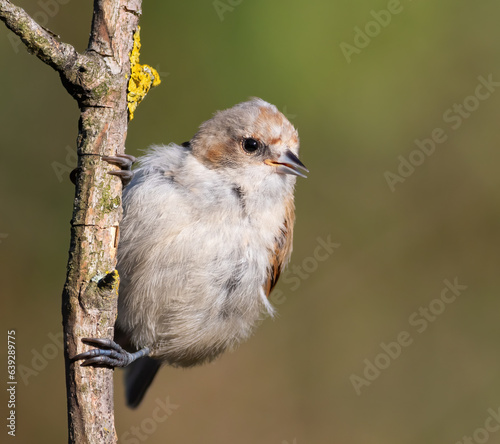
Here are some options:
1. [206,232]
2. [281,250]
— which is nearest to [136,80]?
[206,232]

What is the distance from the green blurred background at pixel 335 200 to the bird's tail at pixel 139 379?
454mm

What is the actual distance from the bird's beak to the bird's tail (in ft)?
6.66

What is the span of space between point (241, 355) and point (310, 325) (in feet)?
2.32

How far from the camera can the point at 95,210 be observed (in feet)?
8.50

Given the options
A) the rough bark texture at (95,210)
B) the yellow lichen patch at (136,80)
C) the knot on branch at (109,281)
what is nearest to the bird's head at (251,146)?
the yellow lichen patch at (136,80)

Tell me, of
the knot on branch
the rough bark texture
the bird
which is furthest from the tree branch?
the bird

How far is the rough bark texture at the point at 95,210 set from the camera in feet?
8.36

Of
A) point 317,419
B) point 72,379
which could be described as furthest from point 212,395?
point 72,379

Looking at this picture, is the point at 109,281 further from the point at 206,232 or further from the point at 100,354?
the point at 206,232

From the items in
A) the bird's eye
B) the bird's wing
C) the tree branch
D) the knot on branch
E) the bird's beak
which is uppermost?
the tree branch

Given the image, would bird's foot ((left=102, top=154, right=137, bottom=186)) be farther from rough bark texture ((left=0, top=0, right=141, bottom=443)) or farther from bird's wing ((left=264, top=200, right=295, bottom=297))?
bird's wing ((left=264, top=200, right=295, bottom=297))

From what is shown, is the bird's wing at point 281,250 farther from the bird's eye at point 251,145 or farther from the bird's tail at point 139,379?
the bird's tail at point 139,379

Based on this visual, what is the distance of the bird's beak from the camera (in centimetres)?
387

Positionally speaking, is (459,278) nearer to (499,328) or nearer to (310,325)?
(499,328)
